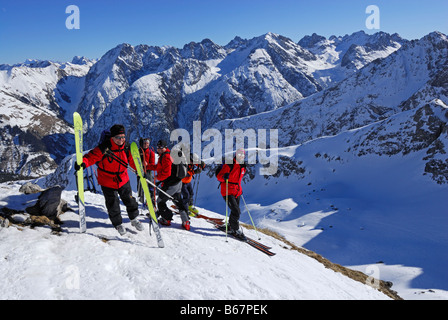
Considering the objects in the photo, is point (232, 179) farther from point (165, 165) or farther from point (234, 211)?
point (165, 165)

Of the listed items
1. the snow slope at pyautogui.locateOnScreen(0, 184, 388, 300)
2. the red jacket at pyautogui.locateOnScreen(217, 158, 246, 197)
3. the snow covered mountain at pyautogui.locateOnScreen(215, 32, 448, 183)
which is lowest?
the snow slope at pyautogui.locateOnScreen(0, 184, 388, 300)

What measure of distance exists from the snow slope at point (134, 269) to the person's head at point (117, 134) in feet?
8.95

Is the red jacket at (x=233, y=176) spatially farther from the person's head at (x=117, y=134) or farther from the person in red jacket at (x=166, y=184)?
the person's head at (x=117, y=134)

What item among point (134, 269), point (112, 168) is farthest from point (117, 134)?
point (134, 269)

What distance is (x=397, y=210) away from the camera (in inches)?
1150

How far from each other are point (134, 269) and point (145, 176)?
4133 millimetres

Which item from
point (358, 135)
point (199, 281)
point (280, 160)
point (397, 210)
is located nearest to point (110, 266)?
point (199, 281)

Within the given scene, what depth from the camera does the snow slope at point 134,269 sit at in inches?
197

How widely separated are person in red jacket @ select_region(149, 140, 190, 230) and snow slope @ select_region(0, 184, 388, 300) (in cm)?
109

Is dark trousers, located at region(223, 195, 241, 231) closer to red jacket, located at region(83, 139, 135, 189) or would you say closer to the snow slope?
the snow slope

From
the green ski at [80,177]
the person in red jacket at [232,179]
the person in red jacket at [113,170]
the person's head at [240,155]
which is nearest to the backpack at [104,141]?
the person in red jacket at [113,170]

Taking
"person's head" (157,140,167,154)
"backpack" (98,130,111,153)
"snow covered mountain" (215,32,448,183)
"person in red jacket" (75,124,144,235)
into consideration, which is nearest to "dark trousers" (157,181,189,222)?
"person's head" (157,140,167,154)

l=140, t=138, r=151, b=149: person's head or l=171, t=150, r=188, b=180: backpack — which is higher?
l=140, t=138, r=151, b=149: person's head

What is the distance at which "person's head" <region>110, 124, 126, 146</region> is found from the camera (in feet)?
24.3
